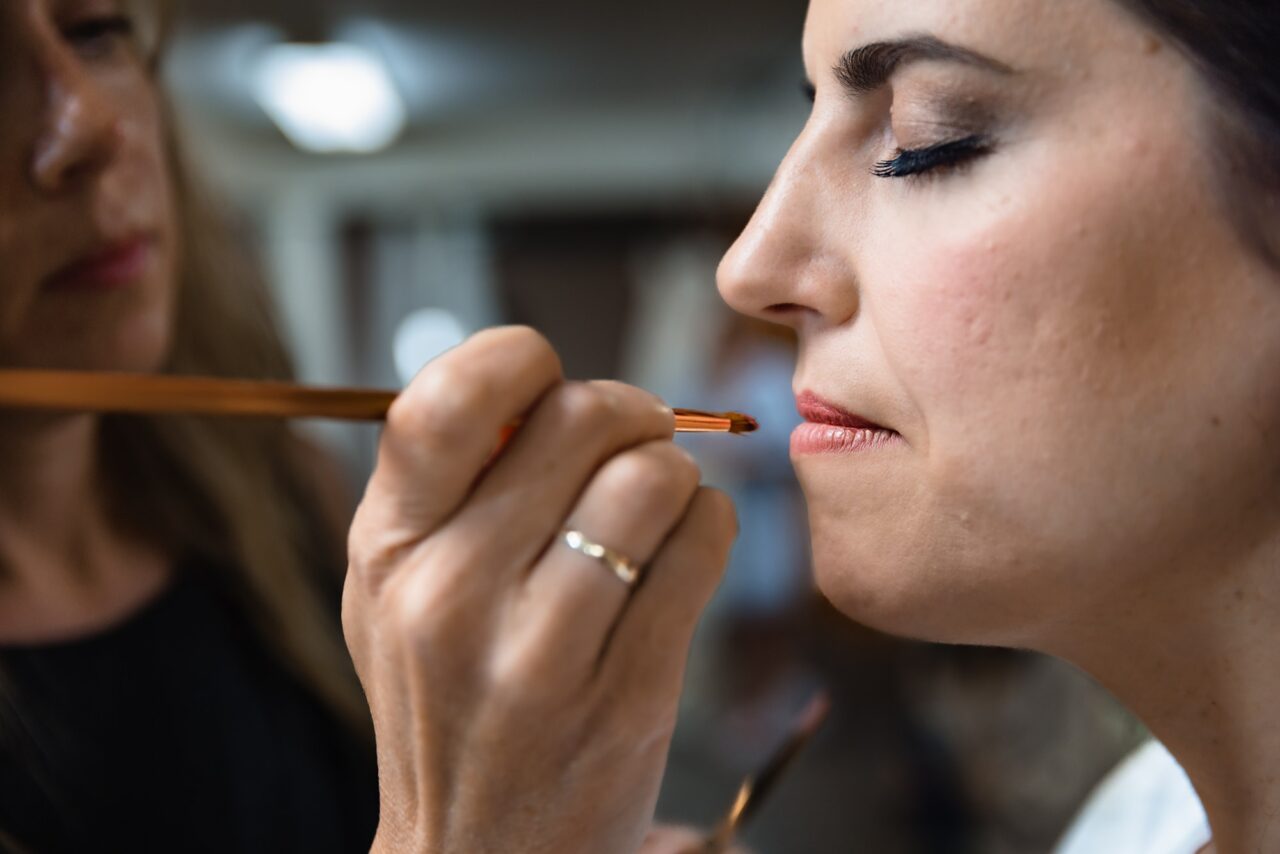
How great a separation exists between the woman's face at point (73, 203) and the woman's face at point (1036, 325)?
0.52m

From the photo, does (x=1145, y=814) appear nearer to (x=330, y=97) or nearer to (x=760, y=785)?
(x=760, y=785)

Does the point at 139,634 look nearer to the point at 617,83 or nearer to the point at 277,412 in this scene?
the point at 277,412

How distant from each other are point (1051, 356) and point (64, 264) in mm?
710

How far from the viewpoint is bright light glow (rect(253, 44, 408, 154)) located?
12.8ft

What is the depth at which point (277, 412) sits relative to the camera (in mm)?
448

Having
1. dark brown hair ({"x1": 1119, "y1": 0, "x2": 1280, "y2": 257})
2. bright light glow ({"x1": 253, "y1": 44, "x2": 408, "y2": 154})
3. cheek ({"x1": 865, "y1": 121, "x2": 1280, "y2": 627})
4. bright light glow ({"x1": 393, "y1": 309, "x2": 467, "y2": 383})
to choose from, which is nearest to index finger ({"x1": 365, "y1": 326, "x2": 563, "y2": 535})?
cheek ({"x1": 865, "y1": 121, "x2": 1280, "y2": 627})

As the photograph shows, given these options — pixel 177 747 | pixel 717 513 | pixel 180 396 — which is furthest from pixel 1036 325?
pixel 177 747

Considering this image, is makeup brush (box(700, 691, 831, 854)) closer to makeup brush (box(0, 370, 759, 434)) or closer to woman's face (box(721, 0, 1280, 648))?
woman's face (box(721, 0, 1280, 648))

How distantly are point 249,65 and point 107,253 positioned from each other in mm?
3702

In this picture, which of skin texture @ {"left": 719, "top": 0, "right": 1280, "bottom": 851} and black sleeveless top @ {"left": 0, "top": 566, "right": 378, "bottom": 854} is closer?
skin texture @ {"left": 719, "top": 0, "right": 1280, "bottom": 851}

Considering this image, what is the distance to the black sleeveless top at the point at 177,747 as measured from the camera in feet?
2.61

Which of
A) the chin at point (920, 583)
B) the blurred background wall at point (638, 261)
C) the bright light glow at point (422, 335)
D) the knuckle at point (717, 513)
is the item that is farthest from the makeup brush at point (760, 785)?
the bright light glow at point (422, 335)

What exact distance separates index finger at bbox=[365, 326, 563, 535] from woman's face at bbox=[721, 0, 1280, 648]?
0.82 ft

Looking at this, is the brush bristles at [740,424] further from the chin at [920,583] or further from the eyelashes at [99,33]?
the eyelashes at [99,33]
